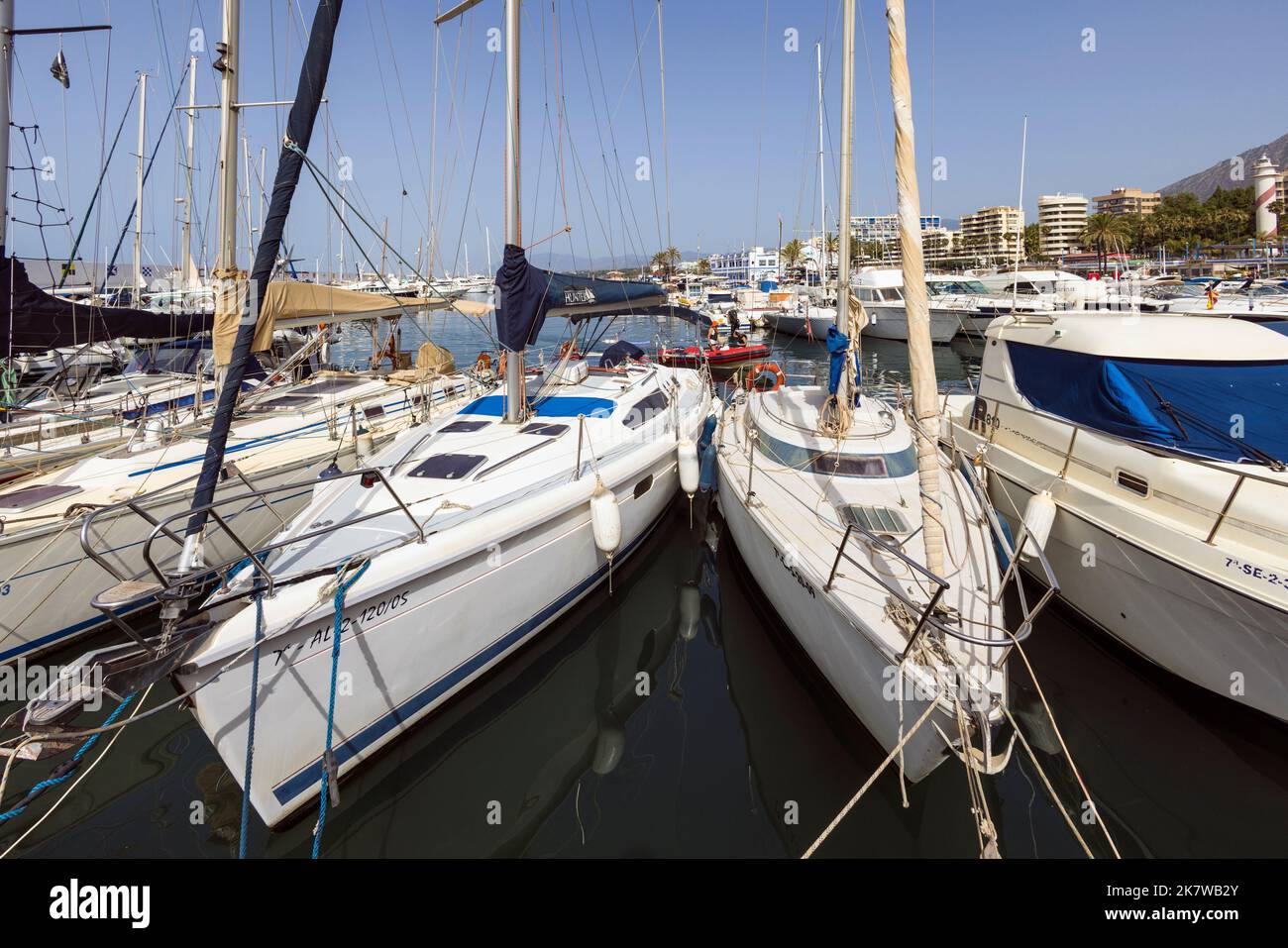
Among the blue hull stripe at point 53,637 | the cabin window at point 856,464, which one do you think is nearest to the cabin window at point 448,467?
the blue hull stripe at point 53,637

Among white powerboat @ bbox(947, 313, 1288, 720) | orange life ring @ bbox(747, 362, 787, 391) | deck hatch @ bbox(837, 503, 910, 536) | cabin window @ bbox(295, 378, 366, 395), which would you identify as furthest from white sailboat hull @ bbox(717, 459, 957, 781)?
cabin window @ bbox(295, 378, 366, 395)

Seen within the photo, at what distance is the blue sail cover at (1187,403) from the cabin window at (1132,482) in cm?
40

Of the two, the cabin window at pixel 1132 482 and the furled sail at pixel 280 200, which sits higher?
the furled sail at pixel 280 200

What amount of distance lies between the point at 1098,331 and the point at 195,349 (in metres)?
20.0

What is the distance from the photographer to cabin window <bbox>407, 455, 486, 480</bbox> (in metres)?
6.87

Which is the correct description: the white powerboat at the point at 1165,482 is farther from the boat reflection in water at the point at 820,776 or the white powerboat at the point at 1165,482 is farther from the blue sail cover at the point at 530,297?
the blue sail cover at the point at 530,297

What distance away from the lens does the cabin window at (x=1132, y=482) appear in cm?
620

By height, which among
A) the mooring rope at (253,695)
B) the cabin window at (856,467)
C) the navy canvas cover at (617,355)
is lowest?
the mooring rope at (253,695)

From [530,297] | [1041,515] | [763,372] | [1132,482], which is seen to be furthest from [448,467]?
[1132,482]

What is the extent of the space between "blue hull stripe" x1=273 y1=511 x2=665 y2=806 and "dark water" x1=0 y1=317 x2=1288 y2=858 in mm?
334

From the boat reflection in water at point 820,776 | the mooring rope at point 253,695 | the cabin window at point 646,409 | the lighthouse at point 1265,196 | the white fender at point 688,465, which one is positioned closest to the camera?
the mooring rope at point 253,695

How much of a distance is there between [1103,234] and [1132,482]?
68.0m

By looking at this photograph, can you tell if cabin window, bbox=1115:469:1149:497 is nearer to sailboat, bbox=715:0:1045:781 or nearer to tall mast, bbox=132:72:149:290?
sailboat, bbox=715:0:1045:781
